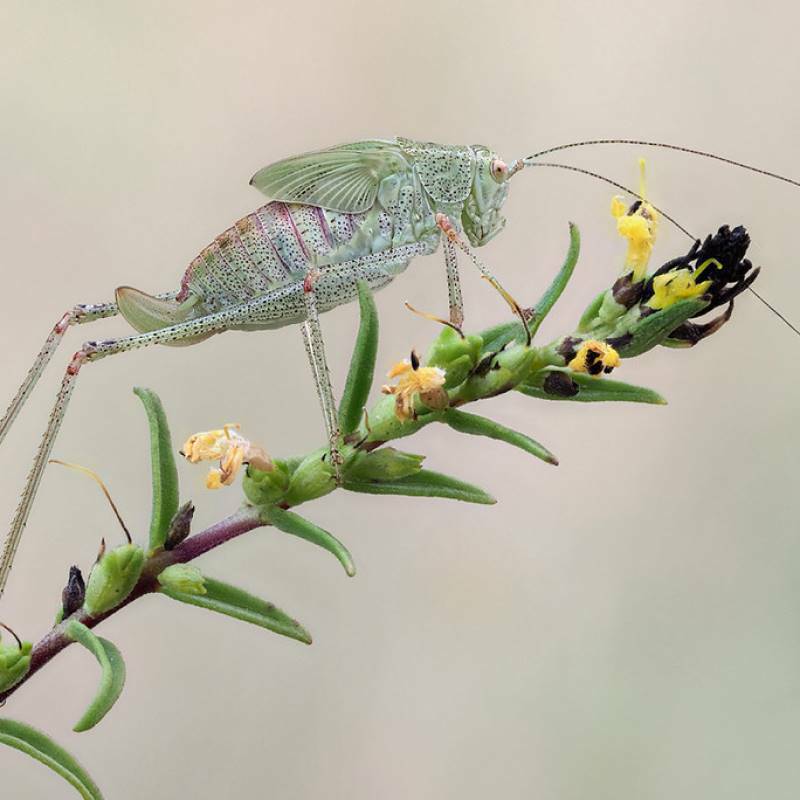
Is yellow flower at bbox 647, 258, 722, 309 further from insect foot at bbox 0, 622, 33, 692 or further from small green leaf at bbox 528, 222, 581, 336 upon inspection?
insect foot at bbox 0, 622, 33, 692

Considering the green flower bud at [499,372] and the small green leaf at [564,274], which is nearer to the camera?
the green flower bud at [499,372]

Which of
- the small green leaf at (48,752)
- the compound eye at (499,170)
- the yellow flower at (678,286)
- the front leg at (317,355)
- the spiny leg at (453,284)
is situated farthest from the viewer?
the compound eye at (499,170)

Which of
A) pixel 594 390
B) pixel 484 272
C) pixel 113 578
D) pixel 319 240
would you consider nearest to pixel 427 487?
pixel 594 390

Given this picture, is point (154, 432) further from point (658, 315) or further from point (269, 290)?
point (269, 290)

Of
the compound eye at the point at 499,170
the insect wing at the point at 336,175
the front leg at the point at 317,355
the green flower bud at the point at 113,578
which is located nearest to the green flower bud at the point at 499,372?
the front leg at the point at 317,355

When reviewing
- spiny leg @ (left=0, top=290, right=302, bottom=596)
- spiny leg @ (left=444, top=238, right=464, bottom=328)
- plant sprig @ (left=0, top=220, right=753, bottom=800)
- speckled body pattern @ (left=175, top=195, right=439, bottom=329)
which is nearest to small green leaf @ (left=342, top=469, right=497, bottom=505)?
plant sprig @ (left=0, top=220, right=753, bottom=800)

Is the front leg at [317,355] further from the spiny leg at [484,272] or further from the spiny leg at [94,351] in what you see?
the spiny leg at [484,272]

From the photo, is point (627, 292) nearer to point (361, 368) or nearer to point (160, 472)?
point (361, 368)

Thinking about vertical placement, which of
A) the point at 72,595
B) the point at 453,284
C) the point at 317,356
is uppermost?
the point at 453,284
